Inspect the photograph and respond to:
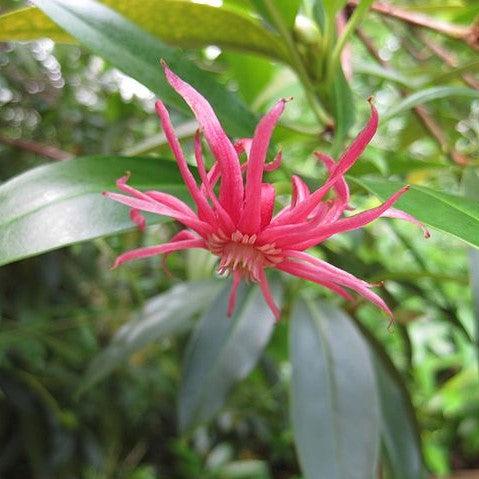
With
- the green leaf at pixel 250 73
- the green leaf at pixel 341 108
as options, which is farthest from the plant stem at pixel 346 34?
the green leaf at pixel 250 73

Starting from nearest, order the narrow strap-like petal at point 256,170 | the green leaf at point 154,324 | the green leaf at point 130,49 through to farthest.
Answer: the narrow strap-like petal at point 256,170, the green leaf at point 130,49, the green leaf at point 154,324

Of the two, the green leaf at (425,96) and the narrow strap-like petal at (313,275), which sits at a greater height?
the narrow strap-like petal at (313,275)

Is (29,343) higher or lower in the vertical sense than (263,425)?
higher

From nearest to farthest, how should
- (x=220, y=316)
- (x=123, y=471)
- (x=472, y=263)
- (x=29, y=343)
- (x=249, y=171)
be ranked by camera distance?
(x=249, y=171)
(x=472, y=263)
(x=220, y=316)
(x=29, y=343)
(x=123, y=471)

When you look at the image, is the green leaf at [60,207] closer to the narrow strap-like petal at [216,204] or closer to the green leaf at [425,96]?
the narrow strap-like petal at [216,204]

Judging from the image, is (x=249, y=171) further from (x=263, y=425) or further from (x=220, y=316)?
(x=263, y=425)

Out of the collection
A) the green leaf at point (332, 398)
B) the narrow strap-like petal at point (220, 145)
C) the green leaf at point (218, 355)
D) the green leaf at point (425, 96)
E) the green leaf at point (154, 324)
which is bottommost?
the green leaf at point (154, 324)

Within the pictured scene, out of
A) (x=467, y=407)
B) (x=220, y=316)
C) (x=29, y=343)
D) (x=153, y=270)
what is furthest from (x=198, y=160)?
(x=467, y=407)
